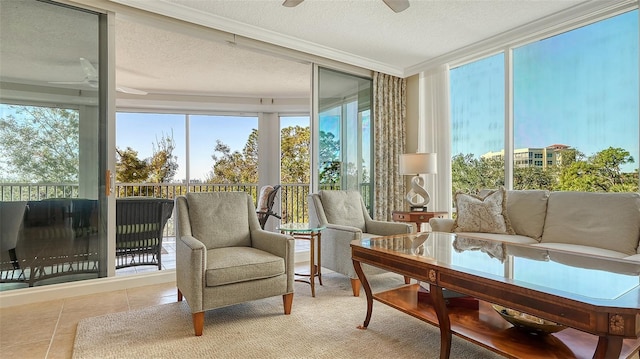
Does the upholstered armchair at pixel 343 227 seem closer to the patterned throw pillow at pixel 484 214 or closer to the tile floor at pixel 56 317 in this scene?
the patterned throw pillow at pixel 484 214

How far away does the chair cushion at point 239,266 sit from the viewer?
2.21 metres

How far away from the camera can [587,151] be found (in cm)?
339

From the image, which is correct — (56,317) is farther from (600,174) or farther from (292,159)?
(600,174)

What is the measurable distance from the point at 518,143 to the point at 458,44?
1.40 metres

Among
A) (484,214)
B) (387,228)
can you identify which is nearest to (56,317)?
(387,228)

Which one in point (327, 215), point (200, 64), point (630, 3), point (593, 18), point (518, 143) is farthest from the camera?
point (200, 64)

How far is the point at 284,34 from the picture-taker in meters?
3.87

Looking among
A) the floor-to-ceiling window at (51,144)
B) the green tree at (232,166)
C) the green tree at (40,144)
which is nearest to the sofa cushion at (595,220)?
the floor-to-ceiling window at (51,144)

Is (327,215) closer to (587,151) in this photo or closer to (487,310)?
(487,310)

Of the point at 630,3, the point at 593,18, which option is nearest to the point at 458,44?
the point at 593,18

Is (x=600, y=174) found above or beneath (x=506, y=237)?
above

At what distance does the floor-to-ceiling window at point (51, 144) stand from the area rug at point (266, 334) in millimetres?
884

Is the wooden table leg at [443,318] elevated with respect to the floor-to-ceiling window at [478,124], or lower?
lower

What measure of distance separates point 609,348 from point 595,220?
199 centimetres
